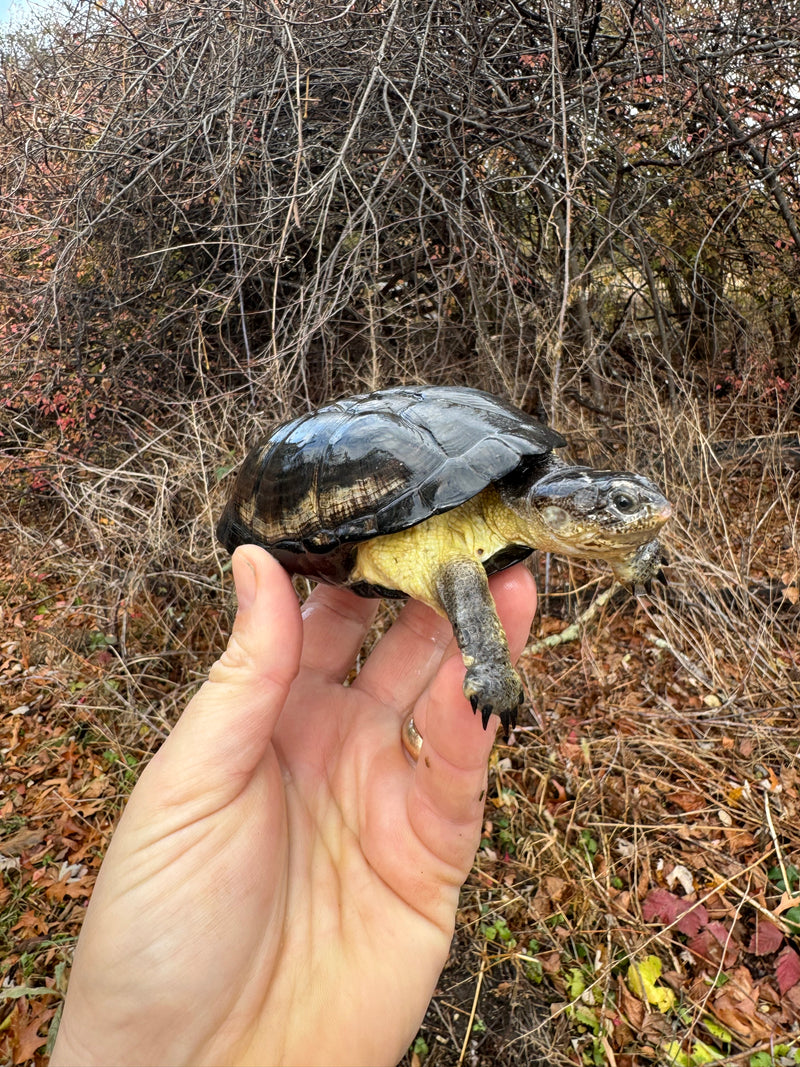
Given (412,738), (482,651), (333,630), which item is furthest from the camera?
(333,630)

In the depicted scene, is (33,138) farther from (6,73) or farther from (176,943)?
(176,943)

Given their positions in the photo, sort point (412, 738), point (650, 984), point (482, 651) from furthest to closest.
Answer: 1. point (650, 984)
2. point (412, 738)
3. point (482, 651)

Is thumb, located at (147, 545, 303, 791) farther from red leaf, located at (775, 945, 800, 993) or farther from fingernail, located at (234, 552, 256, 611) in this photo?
red leaf, located at (775, 945, 800, 993)

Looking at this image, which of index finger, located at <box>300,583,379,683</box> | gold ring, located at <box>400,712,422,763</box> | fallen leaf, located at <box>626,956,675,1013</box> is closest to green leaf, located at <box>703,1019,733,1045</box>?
fallen leaf, located at <box>626,956,675,1013</box>

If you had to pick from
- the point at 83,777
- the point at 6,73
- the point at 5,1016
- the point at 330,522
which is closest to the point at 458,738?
the point at 330,522

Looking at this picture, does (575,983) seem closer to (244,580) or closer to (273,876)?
(273,876)

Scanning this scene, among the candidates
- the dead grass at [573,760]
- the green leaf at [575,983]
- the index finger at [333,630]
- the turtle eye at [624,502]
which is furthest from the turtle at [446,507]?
the green leaf at [575,983]

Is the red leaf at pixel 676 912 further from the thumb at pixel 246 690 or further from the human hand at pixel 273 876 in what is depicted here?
the thumb at pixel 246 690

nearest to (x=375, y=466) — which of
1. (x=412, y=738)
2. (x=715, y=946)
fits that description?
(x=412, y=738)
